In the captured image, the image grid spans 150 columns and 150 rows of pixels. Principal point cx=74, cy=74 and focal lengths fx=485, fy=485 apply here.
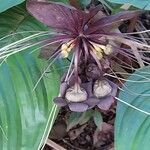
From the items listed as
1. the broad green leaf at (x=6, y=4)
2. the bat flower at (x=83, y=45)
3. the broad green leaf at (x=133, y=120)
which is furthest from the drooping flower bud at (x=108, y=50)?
the broad green leaf at (x=6, y=4)

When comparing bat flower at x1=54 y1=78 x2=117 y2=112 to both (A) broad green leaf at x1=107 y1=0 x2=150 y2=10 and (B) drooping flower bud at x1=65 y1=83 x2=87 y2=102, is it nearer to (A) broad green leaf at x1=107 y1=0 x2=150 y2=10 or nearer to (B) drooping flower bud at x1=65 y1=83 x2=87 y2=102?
(B) drooping flower bud at x1=65 y1=83 x2=87 y2=102

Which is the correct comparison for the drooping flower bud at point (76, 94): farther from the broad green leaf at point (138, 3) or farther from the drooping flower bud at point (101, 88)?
the broad green leaf at point (138, 3)

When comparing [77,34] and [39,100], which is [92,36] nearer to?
[77,34]

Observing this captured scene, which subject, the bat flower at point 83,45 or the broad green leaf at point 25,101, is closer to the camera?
the bat flower at point 83,45

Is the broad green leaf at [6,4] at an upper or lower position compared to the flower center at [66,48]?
upper

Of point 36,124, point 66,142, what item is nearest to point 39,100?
point 36,124

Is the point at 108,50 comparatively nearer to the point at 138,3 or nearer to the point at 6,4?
the point at 138,3

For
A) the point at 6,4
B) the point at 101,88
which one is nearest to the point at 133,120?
the point at 101,88
